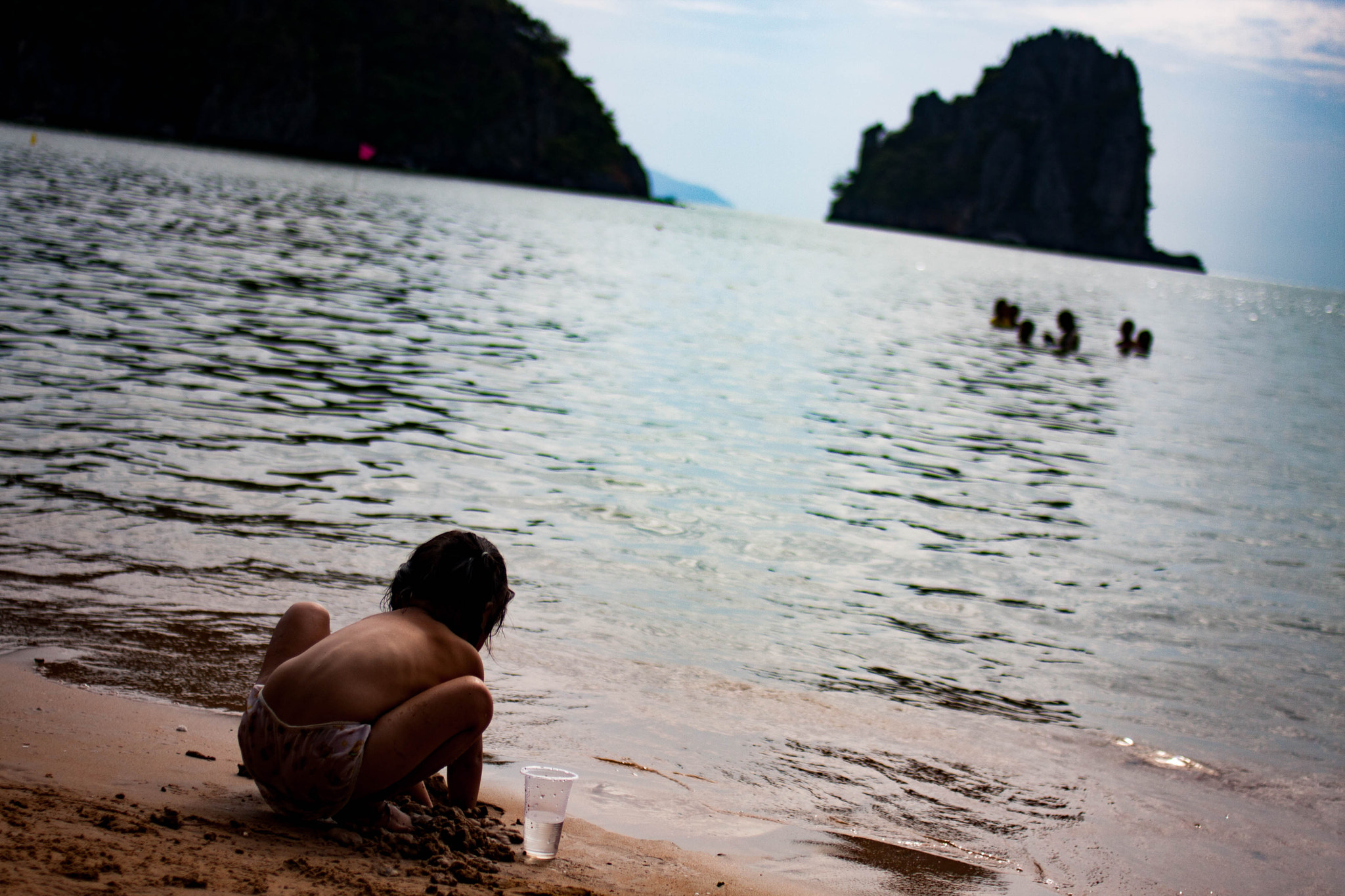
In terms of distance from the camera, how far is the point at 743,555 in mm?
7758

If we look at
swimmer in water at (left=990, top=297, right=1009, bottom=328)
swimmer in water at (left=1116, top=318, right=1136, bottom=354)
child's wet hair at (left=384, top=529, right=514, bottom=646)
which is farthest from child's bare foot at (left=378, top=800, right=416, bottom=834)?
swimmer in water at (left=990, top=297, right=1009, bottom=328)

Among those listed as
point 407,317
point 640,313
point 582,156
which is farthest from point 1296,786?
point 582,156

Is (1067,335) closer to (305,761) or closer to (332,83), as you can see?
(305,761)

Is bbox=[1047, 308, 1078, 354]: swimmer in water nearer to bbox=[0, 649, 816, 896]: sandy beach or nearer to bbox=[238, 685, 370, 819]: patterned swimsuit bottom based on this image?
bbox=[0, 649, 816, 896]: sandy beach

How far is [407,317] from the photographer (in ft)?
58.0

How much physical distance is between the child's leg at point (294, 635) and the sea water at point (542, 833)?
2.98 feet

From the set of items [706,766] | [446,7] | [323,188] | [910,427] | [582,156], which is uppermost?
[446,7]

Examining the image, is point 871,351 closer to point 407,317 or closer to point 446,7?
point 407,317

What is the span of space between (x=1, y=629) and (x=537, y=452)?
17.8 ft

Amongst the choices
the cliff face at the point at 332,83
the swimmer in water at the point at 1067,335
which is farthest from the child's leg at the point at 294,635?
the cliff face at the point at 332,83

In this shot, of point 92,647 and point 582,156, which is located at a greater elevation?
point 582,156

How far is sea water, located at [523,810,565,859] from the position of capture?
3.28 meters

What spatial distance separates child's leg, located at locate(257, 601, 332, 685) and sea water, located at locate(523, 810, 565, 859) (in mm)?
909

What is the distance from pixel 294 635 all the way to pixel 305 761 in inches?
19.6
